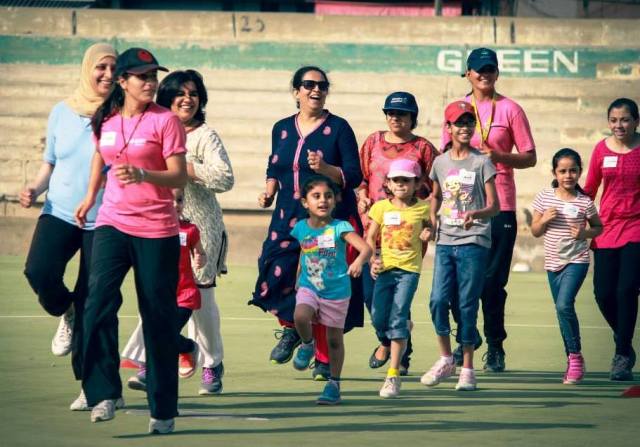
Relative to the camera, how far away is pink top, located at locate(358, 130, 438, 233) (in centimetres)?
1025

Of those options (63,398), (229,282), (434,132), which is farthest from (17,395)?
(434,132)

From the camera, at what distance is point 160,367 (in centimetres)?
754

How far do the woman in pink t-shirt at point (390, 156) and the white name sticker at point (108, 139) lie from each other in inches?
111

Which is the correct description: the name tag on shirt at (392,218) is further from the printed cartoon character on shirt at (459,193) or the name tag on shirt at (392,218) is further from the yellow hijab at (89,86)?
the yellow hijab at (89,86)

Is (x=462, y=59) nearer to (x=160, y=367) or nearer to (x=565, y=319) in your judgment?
(x=565, y=319)

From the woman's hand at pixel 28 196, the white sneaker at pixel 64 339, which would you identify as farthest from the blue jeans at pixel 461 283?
the woman's hand at pixel 28 196

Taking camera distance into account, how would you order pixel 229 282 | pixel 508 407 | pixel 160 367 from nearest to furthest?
pixel 160 367, pixel 508 407, pixel 229 282

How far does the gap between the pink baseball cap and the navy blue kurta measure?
13.8 inches

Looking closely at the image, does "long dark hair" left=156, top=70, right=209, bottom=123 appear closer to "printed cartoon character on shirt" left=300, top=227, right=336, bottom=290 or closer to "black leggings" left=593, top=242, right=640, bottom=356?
"printed cartoon character on shirt" left=300, top=227, right=336, bottom=290

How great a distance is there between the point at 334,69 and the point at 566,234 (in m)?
13.2

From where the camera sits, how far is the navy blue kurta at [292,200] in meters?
10.0

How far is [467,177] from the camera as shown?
31.8 feet

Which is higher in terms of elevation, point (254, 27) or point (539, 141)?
point (254, 27)

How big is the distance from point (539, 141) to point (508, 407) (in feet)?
47.0
